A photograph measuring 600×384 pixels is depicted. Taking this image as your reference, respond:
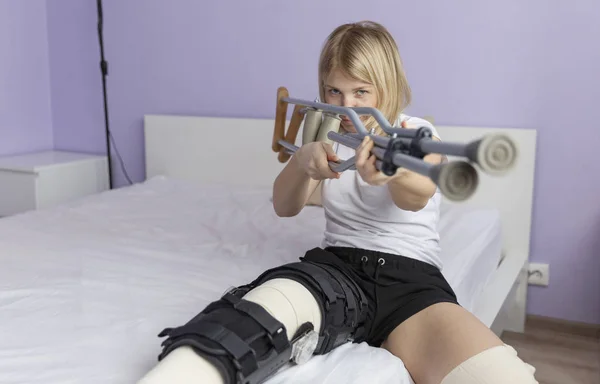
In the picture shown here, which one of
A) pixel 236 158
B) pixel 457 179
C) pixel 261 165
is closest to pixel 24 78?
pixel 236 158

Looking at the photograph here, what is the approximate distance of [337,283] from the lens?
1.04 metres

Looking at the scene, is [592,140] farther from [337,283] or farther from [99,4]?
[99,4]

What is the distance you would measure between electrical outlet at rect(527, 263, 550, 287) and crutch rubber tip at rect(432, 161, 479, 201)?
175 centimetres

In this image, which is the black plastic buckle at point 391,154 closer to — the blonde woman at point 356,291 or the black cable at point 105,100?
the blonde woman at point 356,291

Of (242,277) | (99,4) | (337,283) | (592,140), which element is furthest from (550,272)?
(99,4)

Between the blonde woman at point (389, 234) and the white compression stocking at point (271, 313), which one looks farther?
the blonde woman at point (389, 234)

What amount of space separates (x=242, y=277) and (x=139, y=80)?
1.72 m

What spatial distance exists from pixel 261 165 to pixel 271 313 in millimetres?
1687

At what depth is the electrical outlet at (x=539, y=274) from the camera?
221 centimetres

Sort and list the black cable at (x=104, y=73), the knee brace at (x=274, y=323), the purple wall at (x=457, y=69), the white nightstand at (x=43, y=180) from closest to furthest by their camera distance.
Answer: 1. the knee brace at (x=274, y=323)
2. the purple wall at (x=457, y=69)
3. the white nightstand at (x=43, y=180)
4. the black cable at (x=104, y=73)

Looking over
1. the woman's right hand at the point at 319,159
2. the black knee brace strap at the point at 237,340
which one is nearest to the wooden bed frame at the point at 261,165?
the woman's right hand at the point at 319,159

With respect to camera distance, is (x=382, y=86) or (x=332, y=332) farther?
(x=382, y=86)

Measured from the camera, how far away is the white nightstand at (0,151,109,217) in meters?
2.57

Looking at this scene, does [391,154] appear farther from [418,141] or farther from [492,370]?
[492,370]
